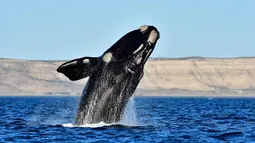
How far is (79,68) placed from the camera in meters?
21.3

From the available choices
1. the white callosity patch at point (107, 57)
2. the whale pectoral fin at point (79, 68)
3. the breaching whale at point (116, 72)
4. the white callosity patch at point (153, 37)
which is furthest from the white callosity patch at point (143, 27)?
the whale pectoral fin at point (79, 68)

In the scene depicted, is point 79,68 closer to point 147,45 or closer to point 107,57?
point 107,57

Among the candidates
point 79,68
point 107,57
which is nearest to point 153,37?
point 107,57

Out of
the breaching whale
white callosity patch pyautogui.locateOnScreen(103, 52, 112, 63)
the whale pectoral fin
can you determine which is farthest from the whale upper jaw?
the whale pectoral fin

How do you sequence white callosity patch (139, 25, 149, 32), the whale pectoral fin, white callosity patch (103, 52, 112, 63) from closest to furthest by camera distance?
1. the whale pectoral fin
2. white callosity patch (103, 52, 112, 63)
3. white callosity patch (139, 25, 149, 32)

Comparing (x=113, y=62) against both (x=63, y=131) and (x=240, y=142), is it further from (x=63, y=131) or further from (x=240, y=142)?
(x=240, y=142)

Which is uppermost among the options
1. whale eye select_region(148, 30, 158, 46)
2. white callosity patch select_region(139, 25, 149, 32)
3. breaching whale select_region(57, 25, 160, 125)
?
white callosity patch select_region(139, 25, 149, 32)

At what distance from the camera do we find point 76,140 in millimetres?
20562

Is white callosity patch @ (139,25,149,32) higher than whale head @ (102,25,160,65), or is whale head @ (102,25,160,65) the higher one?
white callosity patch @ (139,25,149,32)

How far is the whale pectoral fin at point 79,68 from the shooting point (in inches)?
832

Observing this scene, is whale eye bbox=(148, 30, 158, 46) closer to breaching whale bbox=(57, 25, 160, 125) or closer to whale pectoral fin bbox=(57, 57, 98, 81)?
breaching whale bbox=(57, 25, 160, 125)

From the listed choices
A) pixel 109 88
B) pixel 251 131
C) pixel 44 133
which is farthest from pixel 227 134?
pixel 44 133

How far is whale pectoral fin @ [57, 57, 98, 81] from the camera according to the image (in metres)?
21.1

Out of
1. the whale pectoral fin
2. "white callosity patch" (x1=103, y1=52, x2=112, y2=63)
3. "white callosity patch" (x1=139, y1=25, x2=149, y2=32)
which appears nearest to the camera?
the whale pectoral fin
